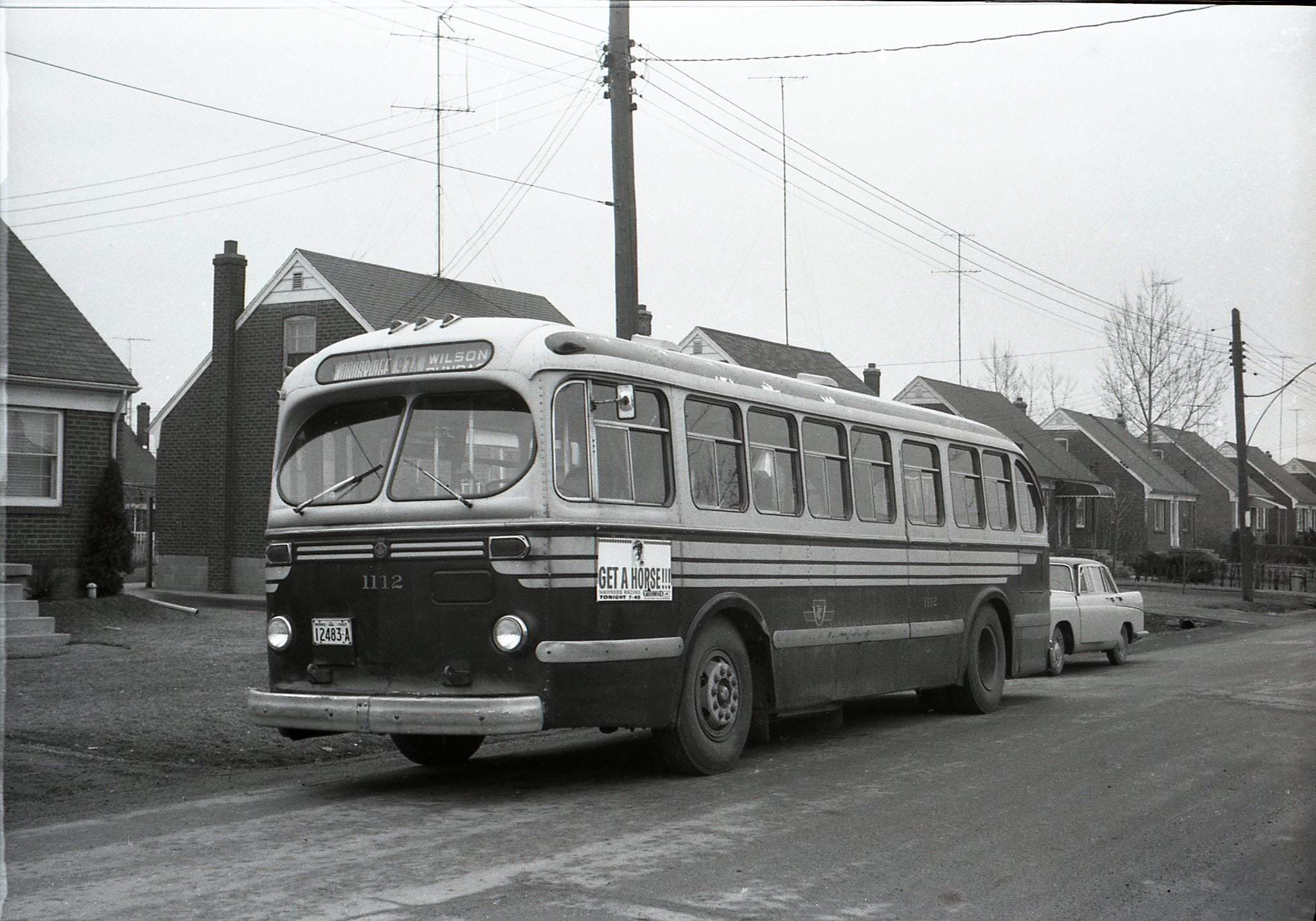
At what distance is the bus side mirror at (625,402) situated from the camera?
8.82 metres

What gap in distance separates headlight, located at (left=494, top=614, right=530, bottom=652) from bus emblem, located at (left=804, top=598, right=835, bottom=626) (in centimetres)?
324

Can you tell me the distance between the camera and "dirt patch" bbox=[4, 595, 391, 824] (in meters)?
9.39

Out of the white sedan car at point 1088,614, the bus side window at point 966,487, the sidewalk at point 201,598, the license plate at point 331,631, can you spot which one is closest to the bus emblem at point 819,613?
the bus side window at point 966,487

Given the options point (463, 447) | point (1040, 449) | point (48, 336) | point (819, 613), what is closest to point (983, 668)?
point (819, 613)

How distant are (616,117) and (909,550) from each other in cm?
581

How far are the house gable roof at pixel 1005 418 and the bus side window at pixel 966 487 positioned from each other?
120 ft

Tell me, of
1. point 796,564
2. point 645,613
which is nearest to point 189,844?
point 645,613

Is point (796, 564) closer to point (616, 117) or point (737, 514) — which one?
point (737, 514)

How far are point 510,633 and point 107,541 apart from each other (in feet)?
50.3

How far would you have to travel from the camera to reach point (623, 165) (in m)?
15.0

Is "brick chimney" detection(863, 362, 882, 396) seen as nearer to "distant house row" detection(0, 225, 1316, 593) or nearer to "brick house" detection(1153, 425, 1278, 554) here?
"distant house row" detection(0, 225, 1316, 593)

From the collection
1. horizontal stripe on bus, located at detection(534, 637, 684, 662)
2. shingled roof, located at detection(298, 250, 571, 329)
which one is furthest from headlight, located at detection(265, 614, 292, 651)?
shingled roof, located at detection(298, 250, 571, 329)

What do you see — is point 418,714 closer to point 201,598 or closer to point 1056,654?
point 1056,654

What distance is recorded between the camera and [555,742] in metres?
11.9
